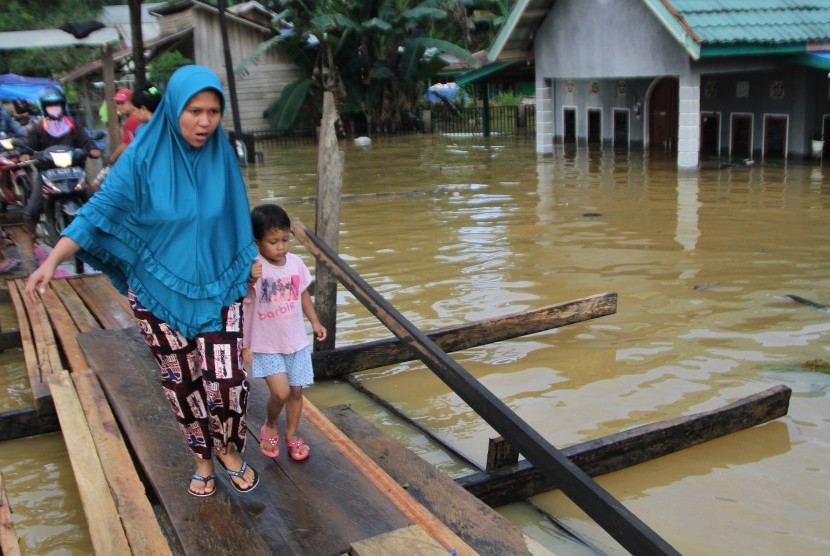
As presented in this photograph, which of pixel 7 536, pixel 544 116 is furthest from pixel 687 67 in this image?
pixel 7 536

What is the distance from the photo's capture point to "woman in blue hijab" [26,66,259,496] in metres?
3.24

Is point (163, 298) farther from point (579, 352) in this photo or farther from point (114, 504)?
point (579, 352)

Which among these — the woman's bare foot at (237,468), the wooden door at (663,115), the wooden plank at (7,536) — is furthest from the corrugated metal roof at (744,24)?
the wooden plank at (7,536)

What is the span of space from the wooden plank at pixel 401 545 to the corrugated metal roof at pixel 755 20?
1344 cm

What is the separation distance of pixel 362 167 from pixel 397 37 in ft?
30.7

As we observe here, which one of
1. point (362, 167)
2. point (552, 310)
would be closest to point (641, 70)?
point (362, 167)

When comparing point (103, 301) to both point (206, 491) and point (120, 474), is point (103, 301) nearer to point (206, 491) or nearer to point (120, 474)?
point (120, 474)

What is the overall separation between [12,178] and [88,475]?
8266mm

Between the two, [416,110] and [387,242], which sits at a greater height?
[416,110]

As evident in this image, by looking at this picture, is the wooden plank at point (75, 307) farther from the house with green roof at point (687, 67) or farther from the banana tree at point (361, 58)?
the banana tree at point (361, 58)

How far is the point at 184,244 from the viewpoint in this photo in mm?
3299

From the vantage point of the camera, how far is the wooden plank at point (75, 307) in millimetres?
6391

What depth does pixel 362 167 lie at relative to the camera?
20.3 meters

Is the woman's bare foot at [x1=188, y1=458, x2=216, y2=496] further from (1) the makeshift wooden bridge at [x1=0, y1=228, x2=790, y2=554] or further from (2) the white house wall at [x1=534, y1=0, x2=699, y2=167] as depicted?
(2) the white house wall at [x1=534, y1=0, x2=699, y2=167]
